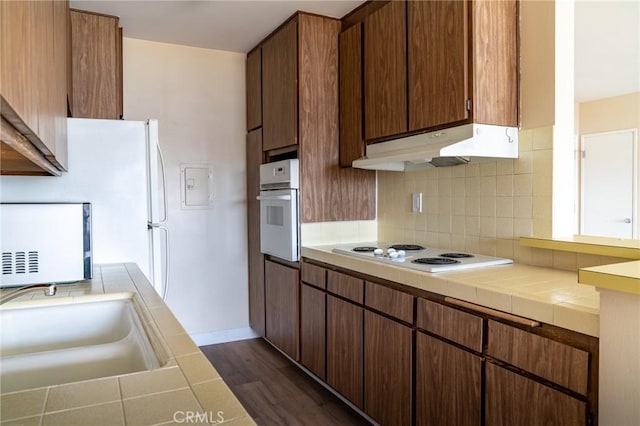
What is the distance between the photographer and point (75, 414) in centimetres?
74

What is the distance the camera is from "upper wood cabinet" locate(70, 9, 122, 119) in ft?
9.04

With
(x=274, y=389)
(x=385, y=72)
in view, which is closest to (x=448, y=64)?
(x=385, y=72)

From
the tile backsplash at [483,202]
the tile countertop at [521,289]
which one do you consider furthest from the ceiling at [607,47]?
the tile countertop at [521,289]

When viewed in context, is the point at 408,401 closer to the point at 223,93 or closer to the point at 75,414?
the point at 75,414

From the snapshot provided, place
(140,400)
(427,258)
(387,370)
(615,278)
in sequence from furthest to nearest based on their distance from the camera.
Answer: (427,258) → (387,370) → (615,278) → (140,400)

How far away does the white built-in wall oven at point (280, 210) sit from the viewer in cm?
292

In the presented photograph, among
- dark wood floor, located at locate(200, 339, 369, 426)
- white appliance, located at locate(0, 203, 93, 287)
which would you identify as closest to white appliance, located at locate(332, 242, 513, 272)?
dark wood floor, located at locate(200, 339, 369, 426)

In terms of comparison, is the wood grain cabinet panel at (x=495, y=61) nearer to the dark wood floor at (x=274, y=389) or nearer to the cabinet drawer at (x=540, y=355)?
the cabinet drawer at (x=540, y=355)

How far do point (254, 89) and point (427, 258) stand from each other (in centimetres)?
218

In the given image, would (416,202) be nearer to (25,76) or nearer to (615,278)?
(615,278)

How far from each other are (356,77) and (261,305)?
192 cm

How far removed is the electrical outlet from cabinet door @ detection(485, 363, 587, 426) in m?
1.37

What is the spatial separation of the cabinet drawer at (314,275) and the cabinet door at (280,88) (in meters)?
0.84

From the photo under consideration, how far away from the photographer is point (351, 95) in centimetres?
286
